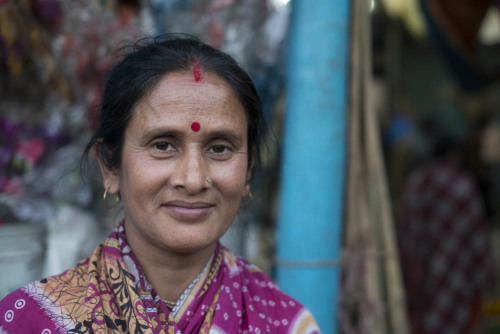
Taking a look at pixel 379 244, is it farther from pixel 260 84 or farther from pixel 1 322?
pixel 1 322

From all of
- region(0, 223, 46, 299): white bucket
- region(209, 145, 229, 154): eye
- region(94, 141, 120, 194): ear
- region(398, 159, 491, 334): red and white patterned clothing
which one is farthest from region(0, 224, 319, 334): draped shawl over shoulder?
region(398, 159, 491, 334): red and white patterned clothing

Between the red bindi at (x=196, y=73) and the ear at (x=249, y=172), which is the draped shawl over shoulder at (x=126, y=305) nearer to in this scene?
the ear at (x=249, y=172)

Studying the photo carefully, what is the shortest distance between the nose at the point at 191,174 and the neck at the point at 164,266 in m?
0.22

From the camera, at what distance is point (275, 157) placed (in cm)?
256

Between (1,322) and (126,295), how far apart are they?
12.5 inches

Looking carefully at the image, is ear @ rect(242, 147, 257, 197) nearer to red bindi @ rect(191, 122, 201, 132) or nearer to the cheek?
the cheek

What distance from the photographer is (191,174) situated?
1221 millimetres

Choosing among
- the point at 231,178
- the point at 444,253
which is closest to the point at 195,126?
the point at 231,178

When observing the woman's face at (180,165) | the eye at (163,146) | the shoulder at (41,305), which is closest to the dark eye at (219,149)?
the woman's face at (180,165)

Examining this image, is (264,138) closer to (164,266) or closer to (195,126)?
(195,126)

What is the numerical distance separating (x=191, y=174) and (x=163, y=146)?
120 millimetres

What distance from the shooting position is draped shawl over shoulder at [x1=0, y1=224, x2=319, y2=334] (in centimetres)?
121

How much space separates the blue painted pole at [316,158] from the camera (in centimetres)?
208

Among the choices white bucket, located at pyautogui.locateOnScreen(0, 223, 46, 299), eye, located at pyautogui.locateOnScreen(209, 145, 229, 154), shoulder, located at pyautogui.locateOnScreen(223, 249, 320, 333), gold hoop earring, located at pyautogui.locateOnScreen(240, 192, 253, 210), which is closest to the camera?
eye, located at pyautogui.locateOnScreen(209, 145, 229, 154)
